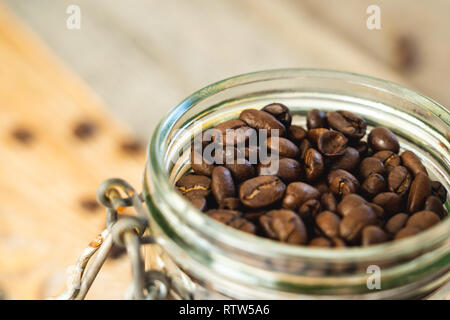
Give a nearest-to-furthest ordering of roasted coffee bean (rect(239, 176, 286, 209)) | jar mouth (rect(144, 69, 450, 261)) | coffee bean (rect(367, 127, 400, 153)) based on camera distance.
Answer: jar mouth (rect(144, 69, 450, 261))
roasted coffee bean (rect(239, 176, 286, 209))
coffee bean (rect(367, 127, 400, 153))

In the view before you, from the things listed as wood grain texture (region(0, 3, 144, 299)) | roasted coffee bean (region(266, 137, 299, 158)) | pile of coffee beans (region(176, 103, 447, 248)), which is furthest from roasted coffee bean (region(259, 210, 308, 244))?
wood grain texture (region(0, 3, 144, 299))

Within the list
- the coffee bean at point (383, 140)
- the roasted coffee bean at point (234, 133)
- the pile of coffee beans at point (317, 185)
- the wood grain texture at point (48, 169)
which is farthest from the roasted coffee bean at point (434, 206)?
the wood grain texture at point (48, 169)

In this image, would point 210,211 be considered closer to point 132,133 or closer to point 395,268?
point 395,268

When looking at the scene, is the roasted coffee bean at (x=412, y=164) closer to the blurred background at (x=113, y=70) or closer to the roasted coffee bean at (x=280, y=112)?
the roasted coffee bean at (x=280, y=112)

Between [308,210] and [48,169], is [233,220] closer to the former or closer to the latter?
[308,210]

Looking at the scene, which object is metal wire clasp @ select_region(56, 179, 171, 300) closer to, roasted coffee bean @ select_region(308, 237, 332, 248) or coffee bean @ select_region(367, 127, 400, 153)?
roasted coffee bean @ select_region(308, 237, 332, 248)
